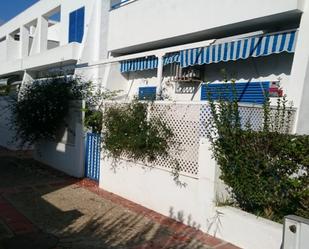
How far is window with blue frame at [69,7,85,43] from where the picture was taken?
1981 centimetres

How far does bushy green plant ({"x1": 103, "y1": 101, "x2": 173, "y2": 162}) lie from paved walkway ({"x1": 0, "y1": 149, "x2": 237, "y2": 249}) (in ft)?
4.28

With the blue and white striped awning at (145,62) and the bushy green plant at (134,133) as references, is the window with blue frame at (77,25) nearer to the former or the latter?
the blue and white striped awning at (145,62)

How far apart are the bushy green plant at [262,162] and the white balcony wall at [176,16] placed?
456cm

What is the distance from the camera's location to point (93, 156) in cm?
1177

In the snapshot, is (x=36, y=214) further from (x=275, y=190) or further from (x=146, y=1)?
(x=146, y=1)

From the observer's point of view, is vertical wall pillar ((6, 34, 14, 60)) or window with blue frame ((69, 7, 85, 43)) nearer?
window with blue frame ((69, 7, 85, 43))

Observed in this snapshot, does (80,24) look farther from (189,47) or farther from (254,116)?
(254,116)

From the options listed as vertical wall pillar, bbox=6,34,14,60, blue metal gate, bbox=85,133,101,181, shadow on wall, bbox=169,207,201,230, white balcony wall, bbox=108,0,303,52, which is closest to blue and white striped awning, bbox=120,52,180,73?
white balcony wall, bbox=108,0,303,52

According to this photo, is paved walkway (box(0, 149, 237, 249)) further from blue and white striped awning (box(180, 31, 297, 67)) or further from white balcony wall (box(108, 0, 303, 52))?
white balcony wall (box(108, 0, 303, 52))

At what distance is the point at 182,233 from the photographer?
24.4 ft

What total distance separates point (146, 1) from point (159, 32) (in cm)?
171

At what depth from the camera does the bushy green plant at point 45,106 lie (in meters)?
13.3

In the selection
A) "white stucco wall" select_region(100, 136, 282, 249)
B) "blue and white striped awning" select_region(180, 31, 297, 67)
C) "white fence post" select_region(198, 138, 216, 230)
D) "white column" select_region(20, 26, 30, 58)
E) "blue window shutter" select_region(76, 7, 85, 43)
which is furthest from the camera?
"white column" select_region(20, 26, 30, 58)

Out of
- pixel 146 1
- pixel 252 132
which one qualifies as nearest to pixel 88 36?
pixel 146 1
